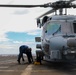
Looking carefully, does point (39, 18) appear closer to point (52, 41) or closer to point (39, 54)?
point (39, 54)

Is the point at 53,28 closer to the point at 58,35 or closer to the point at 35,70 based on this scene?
the point at 58,35

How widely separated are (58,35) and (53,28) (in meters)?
1.17

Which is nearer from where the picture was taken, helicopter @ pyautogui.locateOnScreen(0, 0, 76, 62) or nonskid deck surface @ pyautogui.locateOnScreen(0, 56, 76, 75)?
nonskid deck surface @ pyautogui.locateOnScreen(0, 56, 76, 75)

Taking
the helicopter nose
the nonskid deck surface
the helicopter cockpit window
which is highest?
the helicopter cockpit window

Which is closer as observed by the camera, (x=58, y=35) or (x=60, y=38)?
(x=60, y=38)

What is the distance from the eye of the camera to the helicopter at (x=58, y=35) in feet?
47.4

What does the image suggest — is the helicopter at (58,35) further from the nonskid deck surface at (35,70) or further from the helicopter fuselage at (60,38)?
the nonskid deck surface at (35,70)

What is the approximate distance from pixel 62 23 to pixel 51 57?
9.07 ft

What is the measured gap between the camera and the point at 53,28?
667 inches

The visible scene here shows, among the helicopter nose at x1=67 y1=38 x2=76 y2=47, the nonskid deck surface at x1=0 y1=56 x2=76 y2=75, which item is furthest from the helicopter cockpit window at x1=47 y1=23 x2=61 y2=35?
the helicopter nose at x1=67 y1=38 x2=76 y2=47

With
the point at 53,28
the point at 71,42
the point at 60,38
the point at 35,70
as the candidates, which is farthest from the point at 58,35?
the point at 35,70

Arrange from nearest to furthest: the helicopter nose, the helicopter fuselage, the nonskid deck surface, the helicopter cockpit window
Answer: the nonskid deck surface
the helicopter nose
the helicopter fuselage
the helicopter cockpit window

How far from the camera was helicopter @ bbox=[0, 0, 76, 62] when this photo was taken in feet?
47.4

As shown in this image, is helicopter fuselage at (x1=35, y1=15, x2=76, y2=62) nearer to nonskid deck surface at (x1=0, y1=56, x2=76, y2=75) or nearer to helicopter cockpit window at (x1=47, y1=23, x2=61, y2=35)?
helicopter cockpit window at (x1=47, y1=23, x2=61, y2=35)
